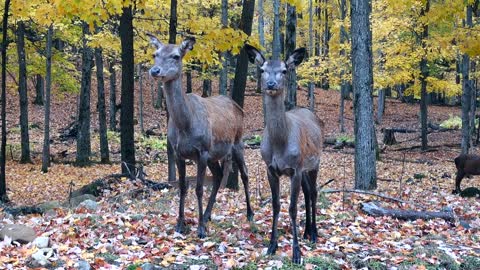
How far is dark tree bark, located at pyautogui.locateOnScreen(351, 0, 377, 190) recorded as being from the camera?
11.0 metres

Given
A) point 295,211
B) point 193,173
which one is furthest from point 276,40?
point 295,211

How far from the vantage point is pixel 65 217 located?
8.06 meters

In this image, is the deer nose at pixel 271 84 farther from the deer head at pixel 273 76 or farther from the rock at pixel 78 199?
the rock at pixel 78 199

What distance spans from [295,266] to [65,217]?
3767mm

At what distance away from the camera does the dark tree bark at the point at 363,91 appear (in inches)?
433

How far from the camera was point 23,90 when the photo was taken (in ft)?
62.5

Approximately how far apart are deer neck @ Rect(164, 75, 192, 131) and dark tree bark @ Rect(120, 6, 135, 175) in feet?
16.8

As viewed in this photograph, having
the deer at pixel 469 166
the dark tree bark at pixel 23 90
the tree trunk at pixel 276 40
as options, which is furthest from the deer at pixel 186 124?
the dark tree bark at pixel 23 90

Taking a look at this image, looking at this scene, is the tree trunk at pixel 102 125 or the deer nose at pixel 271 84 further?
the tree trunk at pixel 102 125

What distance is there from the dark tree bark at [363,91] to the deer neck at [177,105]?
4990mm

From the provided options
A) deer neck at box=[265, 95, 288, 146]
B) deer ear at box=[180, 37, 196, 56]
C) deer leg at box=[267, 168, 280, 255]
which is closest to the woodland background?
deer leg at box=[267, 168, 280, 255]

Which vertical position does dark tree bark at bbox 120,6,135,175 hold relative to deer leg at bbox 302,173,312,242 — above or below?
above

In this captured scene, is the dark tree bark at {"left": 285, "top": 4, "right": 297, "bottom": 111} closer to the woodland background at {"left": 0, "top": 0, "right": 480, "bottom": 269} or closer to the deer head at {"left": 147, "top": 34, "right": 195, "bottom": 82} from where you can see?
the woodland background at {"left": 0, "top": 0, "right": 480, "bottom": 269}

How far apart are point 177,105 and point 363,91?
516 centimetres
